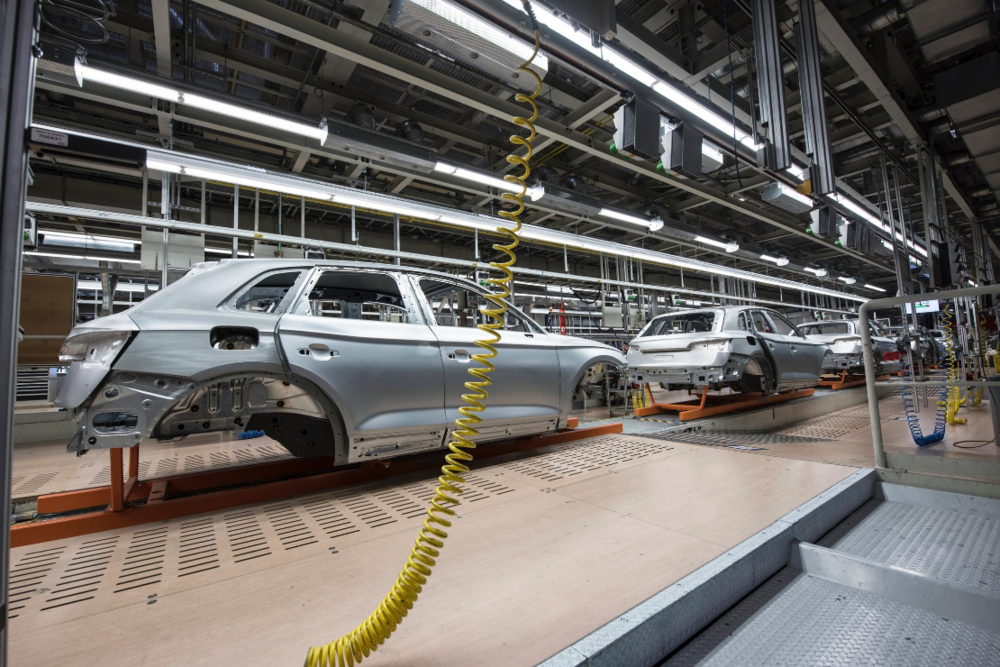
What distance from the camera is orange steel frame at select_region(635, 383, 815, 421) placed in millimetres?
5133

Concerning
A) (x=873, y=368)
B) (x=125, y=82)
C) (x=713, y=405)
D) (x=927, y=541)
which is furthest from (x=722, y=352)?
(x=125, y=82)

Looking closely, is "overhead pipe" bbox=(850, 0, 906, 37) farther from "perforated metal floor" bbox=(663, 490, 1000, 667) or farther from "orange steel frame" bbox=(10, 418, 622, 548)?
"orange steel frame" bbox=(10, 418, 622, 548)

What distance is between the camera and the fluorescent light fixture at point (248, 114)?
4.07 metres

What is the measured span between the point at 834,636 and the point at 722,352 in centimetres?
364

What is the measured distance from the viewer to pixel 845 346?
8.57 metres

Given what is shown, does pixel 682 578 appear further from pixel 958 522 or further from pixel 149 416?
pixel 149 416

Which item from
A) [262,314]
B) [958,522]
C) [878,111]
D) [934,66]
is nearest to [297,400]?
[262,314]

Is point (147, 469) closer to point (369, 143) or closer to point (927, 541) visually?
point (369, 143)

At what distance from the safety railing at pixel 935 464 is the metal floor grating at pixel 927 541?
159 mm

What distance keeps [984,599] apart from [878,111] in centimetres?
915

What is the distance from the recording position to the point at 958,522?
87.2 inches

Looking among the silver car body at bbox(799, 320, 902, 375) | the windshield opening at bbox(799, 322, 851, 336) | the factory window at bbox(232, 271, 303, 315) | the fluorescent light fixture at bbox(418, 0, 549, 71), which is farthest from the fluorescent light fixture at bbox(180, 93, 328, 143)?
the windshield opening at bbox(799, 322, 851, 336)

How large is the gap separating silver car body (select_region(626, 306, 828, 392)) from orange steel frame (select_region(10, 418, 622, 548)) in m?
3.05

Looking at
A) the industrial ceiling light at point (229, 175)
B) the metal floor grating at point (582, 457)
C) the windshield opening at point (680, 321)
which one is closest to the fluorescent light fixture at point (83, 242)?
the industrial ceiling light at point (229, 175)
